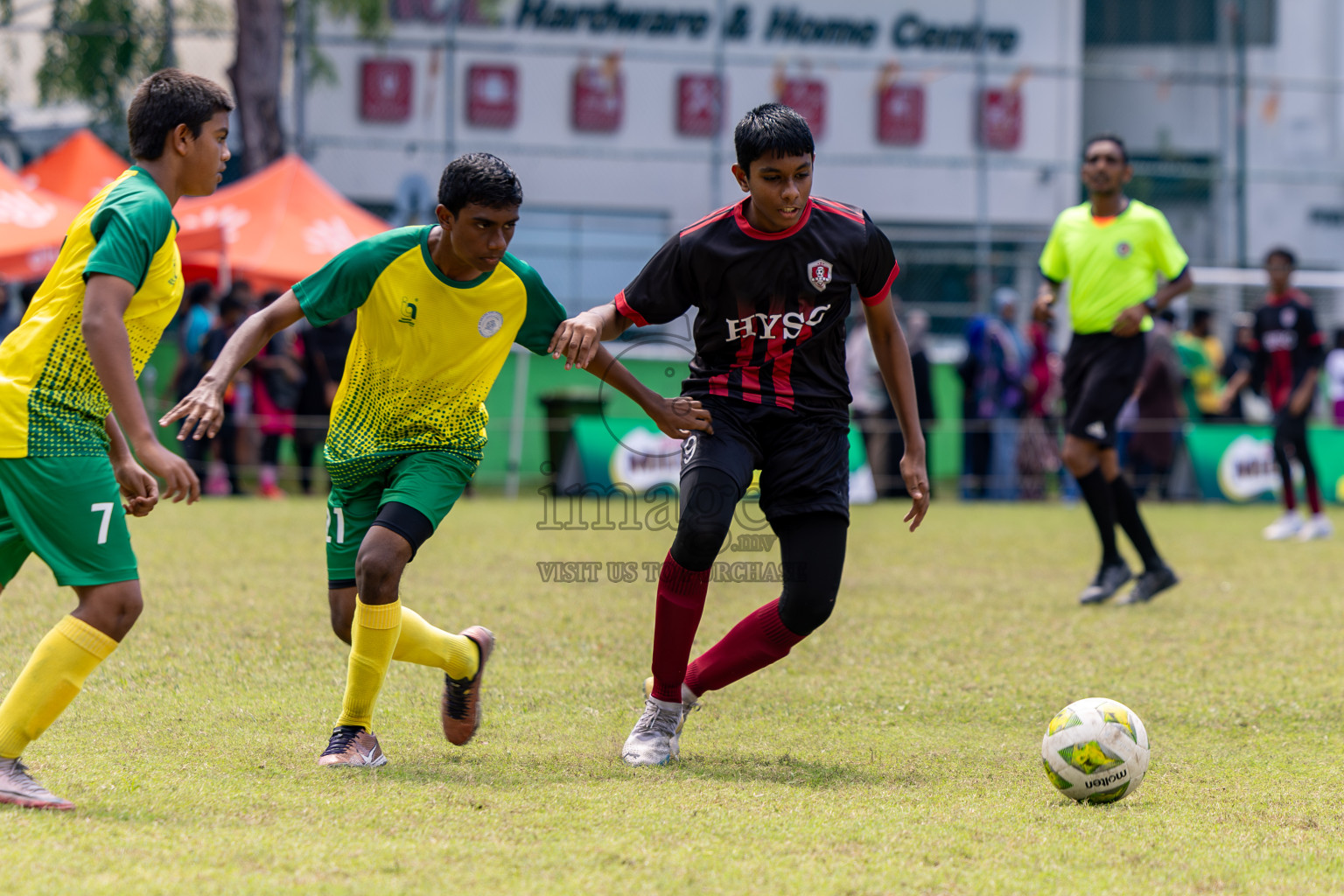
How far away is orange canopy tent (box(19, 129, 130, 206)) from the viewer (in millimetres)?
16641

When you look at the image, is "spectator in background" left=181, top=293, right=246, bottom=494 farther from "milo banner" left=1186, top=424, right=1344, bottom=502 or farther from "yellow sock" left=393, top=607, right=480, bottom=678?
"milo banner" left=1186, top=424, right=1344, bottom=502

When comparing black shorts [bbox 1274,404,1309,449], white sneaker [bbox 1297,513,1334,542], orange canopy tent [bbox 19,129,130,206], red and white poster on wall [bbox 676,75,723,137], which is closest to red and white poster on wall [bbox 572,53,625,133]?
red and white poster on wall [bbox 676,75,723,137]

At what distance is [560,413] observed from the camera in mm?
16281

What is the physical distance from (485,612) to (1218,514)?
32.4 ft

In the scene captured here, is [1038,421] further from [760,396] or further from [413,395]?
[413,395]

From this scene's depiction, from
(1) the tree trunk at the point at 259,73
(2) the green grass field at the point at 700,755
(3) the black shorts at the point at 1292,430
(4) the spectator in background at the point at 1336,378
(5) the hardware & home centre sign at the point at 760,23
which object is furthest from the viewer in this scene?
(5) the hardware & home centre sign at the point at 760,23

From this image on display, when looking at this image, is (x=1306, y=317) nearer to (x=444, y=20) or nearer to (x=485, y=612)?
(x=485, y=612)

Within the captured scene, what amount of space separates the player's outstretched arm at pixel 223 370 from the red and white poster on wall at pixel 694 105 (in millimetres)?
17988

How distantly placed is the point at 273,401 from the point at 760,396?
11.1 meters

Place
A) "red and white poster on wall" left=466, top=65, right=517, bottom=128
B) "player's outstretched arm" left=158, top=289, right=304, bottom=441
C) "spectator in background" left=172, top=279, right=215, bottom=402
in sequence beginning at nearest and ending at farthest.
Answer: "player's outstretched arm" left=158, top=289, right=304, bottom=441
"spectator in background" left=172, top=279, right=215, bottom=402
"red and white poster on wall" left=466, top=65, right=517, bottom=128

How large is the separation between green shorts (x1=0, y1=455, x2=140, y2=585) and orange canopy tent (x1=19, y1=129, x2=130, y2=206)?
556 inches

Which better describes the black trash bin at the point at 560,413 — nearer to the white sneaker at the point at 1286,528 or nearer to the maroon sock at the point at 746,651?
the white sneaker at the point at 1286,528

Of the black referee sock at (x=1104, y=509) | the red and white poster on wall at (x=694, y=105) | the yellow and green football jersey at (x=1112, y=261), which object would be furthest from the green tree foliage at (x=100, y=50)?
the black referee sock at (x=1104, y=509)

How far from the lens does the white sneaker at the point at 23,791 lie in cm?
356
